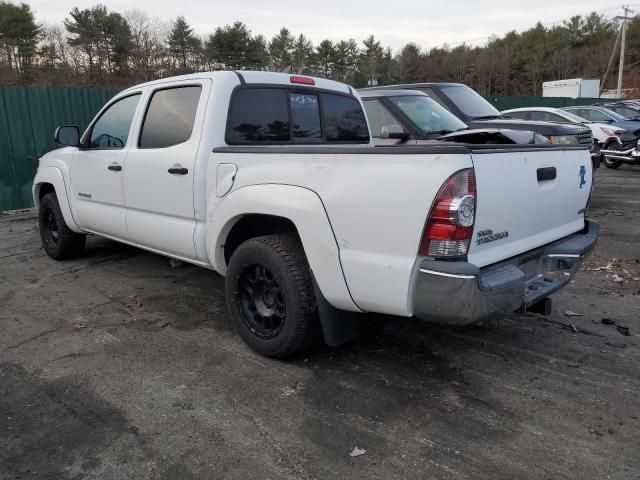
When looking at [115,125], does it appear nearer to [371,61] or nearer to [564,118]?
[564,118]

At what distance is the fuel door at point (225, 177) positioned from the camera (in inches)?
141

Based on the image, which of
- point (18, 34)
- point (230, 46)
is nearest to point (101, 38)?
point (18, 34)

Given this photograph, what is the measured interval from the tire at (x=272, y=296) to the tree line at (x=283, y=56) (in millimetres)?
22902

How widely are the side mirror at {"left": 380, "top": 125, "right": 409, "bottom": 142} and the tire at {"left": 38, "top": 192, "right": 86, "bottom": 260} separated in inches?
151

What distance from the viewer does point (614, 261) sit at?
5.89 m

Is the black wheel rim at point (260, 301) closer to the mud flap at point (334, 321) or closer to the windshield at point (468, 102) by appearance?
the mud flap at point (334, 321)

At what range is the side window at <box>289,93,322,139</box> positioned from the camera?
14.6 ft

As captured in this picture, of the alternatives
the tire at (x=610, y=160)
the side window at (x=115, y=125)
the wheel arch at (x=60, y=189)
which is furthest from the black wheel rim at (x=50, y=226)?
the tire at (x=610, y=160)

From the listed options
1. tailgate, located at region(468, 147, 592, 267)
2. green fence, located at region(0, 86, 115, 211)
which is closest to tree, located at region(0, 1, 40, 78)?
green fence, located at region(0, 86, 115, 211)

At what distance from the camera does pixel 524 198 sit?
9.75ft

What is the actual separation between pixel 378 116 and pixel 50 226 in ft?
14.6

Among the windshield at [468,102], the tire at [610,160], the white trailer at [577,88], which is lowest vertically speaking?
the tire at [610,160]

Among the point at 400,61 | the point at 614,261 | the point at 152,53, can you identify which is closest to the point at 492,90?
the point at 400,61

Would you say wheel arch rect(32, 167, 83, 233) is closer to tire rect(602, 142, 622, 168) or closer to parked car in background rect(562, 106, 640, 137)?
tire rect(602, 142, 622, 168)
